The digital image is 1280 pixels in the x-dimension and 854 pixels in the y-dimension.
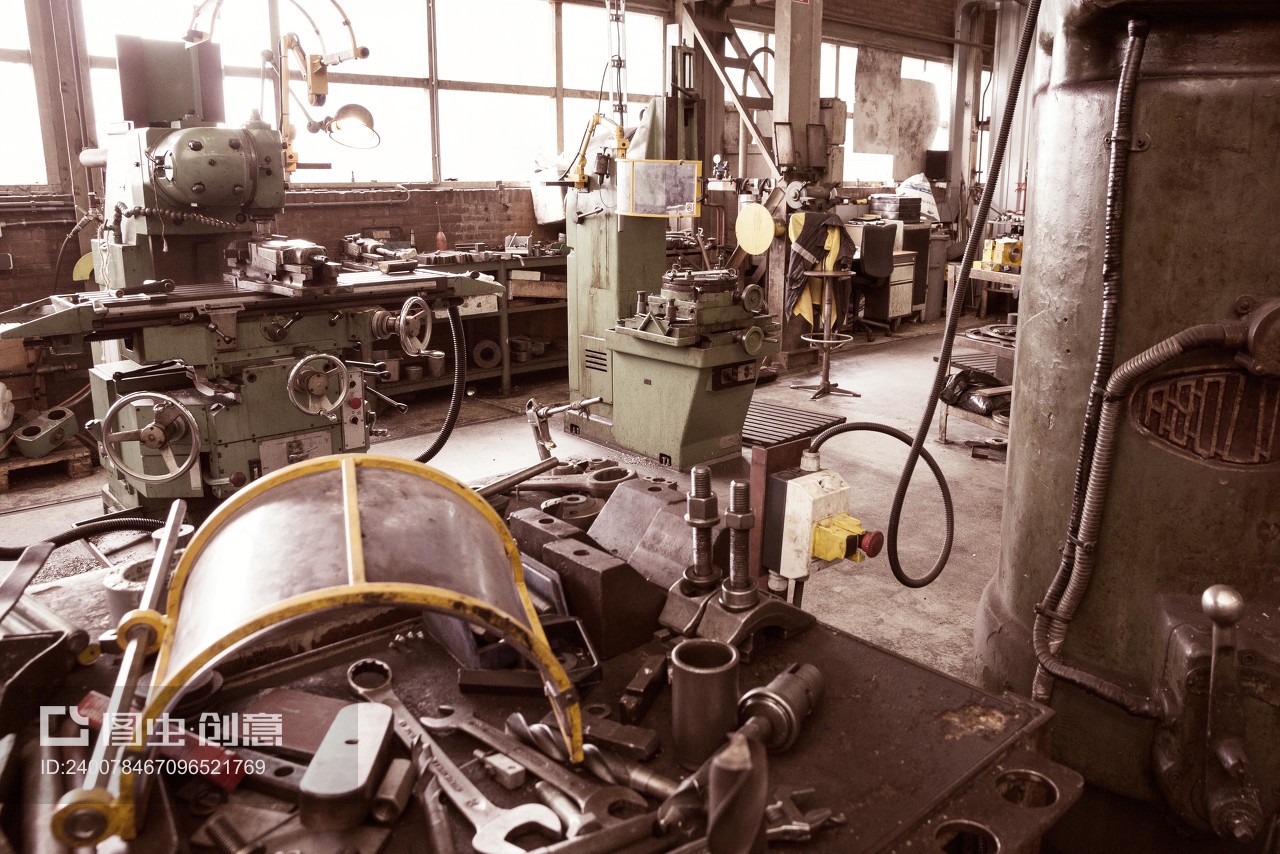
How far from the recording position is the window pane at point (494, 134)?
493 cm

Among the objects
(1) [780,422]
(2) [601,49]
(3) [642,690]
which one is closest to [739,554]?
(3) [642,690]

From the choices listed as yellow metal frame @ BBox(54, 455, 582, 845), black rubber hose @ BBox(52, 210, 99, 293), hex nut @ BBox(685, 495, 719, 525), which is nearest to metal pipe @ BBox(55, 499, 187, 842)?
yellow metal frame @ BBox(54, 455, 582, 845)

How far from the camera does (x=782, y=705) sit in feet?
2.65

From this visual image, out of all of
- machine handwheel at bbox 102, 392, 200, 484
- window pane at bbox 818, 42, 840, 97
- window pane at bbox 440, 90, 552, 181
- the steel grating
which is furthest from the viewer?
window pane at bbox 818, 42, 840, 97

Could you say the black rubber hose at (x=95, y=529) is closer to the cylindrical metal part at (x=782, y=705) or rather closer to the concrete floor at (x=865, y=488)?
the cylindrical metal part at (x=782, y=705)

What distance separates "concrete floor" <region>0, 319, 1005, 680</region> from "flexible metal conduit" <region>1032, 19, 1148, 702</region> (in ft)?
2.20

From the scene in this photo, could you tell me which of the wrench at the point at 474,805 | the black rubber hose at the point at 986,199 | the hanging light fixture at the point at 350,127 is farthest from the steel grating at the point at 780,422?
the wrench at the point at 474,805

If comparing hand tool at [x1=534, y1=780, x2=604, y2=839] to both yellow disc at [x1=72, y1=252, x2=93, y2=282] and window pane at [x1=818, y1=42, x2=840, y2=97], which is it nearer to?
yellow disc at [x1=72, y1=252, x2=93, y2=282]

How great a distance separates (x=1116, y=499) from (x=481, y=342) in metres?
3.82

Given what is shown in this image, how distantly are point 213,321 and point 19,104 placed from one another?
6.99ft

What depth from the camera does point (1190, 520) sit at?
1131mm

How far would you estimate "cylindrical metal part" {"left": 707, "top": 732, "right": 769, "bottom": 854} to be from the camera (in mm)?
534

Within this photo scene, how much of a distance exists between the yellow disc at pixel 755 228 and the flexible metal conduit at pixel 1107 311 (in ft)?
9.54

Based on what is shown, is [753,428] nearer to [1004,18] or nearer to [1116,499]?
[1116,499]
